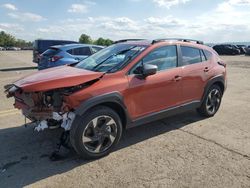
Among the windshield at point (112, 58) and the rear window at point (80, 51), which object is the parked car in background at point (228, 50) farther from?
the windshield at point (112, 58)

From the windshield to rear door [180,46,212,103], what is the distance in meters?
1.06

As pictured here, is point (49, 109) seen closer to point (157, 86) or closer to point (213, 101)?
point (157, 86)

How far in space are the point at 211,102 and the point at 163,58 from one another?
1814 mm

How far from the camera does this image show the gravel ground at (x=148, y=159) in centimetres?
380

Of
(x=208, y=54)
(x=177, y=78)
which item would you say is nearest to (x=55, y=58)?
(x=208, y=54)

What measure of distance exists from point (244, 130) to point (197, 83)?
1254 millimetres

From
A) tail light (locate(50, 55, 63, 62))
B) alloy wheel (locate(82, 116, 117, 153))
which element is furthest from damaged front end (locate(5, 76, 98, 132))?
tail light (locate(50, 55, 63, 62))

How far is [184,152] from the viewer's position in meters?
4.65

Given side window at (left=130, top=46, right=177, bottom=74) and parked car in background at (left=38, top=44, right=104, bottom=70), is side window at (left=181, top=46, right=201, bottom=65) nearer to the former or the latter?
side window at (left=130, top=46, right=177, bottom=74)

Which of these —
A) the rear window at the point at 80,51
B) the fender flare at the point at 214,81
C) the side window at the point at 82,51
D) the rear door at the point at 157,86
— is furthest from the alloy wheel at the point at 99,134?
the side window at the point at 82,51

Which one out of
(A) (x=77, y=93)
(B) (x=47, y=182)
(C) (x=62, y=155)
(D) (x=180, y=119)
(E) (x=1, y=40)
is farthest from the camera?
(E) (x=1, y=40)

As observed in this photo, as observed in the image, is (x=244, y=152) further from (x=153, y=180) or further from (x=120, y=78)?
(x=120, y=78)

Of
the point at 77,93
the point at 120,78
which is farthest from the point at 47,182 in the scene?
the point at 120,78

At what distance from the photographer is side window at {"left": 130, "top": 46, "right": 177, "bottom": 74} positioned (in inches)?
201
